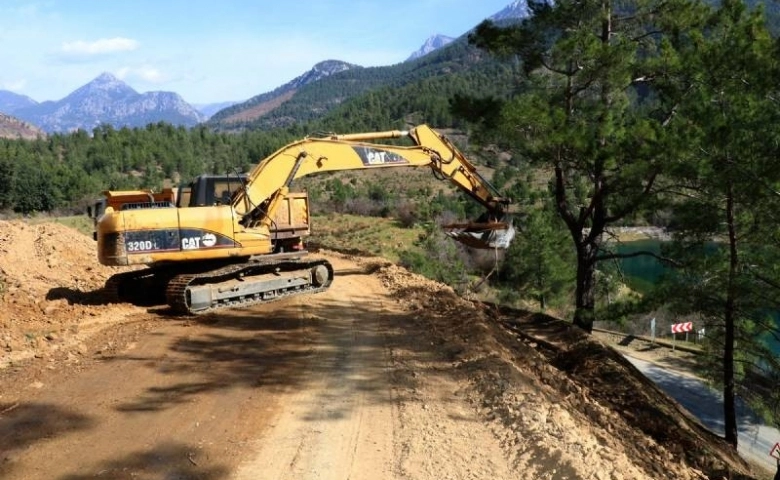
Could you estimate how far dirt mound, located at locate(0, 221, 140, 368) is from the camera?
8.61m

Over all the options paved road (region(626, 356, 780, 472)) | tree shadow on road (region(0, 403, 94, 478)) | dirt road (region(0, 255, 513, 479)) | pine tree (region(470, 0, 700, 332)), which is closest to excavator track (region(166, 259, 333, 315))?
dirt road (region(0, 255, 513, 479))

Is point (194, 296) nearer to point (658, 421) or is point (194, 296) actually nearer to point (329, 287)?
point (329, 287)

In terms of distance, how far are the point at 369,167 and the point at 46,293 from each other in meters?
6.93

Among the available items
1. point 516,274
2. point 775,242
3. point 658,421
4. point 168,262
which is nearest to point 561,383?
point 658,421

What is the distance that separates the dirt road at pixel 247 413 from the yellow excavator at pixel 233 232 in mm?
1353

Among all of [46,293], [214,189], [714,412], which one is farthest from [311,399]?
[714,412]

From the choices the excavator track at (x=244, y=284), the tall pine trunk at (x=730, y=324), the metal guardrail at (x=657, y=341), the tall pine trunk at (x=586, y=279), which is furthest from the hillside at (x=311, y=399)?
the metal guardrail at (x=657, y=341)

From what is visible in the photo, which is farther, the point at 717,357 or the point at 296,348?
the point at 717,357

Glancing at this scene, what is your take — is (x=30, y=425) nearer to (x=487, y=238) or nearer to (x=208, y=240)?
(x=208, y=240)

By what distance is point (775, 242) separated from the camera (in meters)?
10.4

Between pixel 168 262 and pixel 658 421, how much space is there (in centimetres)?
838

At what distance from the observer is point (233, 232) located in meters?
10.8

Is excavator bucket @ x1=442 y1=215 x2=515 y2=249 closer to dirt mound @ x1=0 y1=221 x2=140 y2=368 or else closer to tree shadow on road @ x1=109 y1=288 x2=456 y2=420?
tree shadow on road @ x1=109 y1=288 x2=456 y2=420

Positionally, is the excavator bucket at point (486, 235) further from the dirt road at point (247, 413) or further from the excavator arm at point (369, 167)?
the dirt road at point (247, 413)
